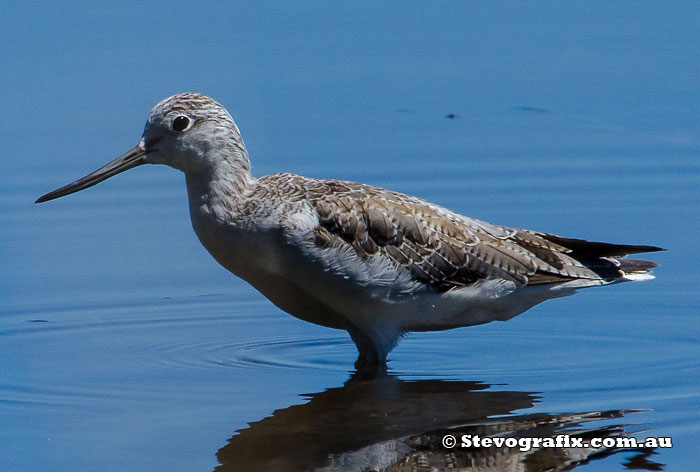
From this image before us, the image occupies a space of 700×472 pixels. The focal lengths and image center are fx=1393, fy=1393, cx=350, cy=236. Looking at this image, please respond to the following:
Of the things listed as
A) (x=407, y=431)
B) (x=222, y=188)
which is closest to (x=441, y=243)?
(x=222, y=188)

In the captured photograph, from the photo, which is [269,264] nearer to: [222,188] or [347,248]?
[347,248]

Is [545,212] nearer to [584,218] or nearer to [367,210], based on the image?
[584,218]

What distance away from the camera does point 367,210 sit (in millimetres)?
9617

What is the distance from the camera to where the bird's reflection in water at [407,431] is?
25.6ft

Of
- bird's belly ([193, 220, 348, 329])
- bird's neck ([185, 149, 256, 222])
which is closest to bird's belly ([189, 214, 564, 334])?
bird's belly ([193, 220, 348, 329])

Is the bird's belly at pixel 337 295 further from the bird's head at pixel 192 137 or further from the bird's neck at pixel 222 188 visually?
the bird's head at pixel 192 137

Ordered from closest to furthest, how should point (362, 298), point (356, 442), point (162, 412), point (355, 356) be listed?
point (356, 442), point (162, 412), point (362, 298), point (355, 356)

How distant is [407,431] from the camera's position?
8.45m

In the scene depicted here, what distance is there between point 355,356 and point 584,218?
11.5ft

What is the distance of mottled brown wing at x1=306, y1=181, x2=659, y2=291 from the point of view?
374 inches

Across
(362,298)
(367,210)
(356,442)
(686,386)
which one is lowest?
(356,442)

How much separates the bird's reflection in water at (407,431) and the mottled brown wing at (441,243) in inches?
34.2

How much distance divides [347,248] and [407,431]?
147cm

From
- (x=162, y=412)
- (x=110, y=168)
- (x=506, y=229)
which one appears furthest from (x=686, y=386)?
(x=110, y=168)
